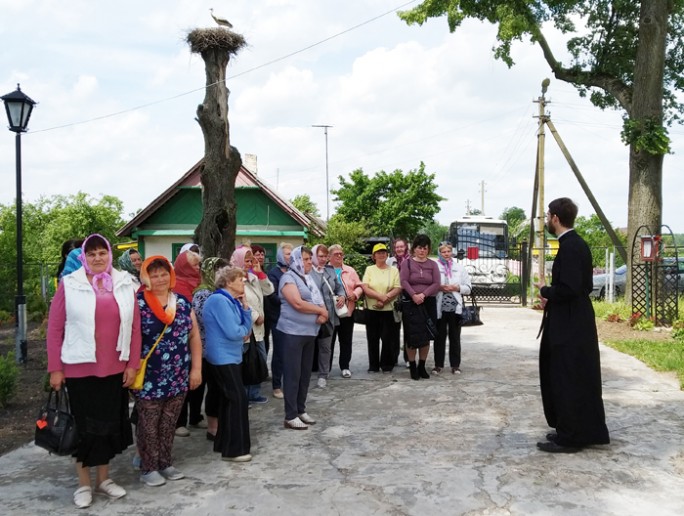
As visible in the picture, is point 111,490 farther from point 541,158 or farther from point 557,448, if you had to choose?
point 541,158

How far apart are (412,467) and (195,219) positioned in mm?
21448

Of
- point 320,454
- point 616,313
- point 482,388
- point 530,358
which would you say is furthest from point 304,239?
point 320,454

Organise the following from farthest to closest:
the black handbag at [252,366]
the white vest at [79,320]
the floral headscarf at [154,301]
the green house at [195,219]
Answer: the green house at [195,219]
the black handbag at [252,366]
the floral headscarf at [154,301]
the white vest at [79,320]

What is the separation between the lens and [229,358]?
194 inches

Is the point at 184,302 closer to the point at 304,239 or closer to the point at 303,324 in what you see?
the point at 303,324

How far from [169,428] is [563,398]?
2.96 metres

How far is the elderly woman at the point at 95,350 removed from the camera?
155 inches

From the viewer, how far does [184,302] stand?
450cm

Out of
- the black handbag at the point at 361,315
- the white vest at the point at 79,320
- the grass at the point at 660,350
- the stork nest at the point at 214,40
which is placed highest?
the stork nest at the point at 214,40

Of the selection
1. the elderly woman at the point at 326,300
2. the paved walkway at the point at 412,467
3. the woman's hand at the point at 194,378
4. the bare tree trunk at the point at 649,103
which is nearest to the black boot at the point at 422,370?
the paved walkway at the point at 412,467

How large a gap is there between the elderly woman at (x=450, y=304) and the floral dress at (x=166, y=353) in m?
4.30

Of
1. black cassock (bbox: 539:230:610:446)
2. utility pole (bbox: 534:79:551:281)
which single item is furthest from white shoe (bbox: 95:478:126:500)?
utility pole (bbox: 534:79:551:281)

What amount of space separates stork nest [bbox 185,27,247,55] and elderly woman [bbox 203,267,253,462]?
4656 millimetres

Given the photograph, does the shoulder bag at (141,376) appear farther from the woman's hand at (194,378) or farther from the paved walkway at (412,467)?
the paved walkway at (412,467)
